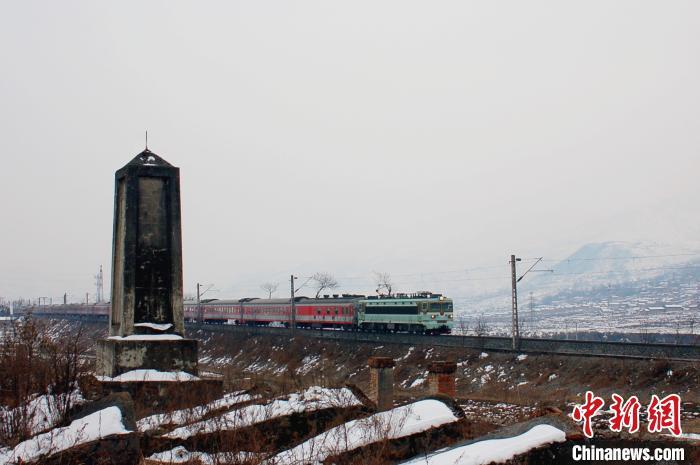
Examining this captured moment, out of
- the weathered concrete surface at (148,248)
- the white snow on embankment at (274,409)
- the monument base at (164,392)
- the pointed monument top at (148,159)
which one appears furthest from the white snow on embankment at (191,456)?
the pointed monument top at (148,159)

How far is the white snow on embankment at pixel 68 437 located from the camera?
25.7ft

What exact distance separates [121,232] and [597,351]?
69.6ft

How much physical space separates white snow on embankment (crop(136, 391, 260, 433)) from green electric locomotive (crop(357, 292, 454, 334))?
30404 mm

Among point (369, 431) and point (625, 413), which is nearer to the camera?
point (369, 431)

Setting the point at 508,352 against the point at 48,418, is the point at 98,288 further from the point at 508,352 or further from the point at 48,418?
the point at 48,418

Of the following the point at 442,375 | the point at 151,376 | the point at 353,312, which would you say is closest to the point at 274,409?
the point at 442,375

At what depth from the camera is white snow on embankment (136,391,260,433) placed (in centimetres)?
1048

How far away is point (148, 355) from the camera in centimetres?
1379

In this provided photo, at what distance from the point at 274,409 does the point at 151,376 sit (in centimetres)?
437

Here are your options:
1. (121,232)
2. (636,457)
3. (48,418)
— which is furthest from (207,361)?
(636,457)

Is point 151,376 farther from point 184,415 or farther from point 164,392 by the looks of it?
point 184,415

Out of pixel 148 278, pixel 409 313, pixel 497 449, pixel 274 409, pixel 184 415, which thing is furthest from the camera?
pixel 409 313

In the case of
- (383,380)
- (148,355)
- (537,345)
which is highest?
(148,355)

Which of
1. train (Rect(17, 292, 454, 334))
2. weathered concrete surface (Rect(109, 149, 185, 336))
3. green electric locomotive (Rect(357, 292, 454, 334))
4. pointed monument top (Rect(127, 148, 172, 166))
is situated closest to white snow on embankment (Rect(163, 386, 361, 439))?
weathered concrete surface (Rect(109, 149, 185, 336))
